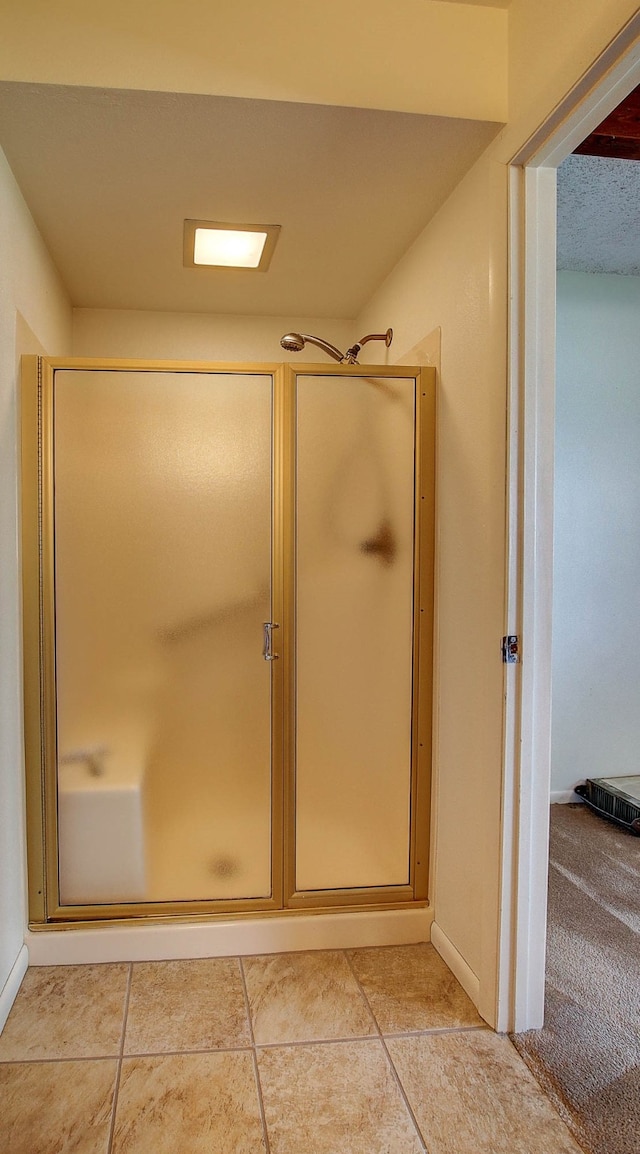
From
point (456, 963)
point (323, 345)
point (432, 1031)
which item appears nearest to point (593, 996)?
point (456, 963)

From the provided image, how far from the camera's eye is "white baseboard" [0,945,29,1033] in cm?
189

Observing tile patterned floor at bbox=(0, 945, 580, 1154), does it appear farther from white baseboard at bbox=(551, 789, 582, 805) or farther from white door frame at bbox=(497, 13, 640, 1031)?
white baseboard at bbox=(551, 789, 582, 805)

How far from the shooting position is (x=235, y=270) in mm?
2723

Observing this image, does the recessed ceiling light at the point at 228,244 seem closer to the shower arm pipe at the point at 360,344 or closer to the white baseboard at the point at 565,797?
the shower arm pipe at the point at 360,344

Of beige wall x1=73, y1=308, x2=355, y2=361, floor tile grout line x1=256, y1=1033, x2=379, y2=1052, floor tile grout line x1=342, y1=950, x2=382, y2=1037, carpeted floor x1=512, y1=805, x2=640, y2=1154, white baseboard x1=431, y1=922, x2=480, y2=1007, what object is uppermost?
beige wall x1=73, y1=308, x2=355, y2=361

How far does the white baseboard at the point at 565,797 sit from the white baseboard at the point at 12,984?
2358mm

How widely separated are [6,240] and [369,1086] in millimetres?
2233

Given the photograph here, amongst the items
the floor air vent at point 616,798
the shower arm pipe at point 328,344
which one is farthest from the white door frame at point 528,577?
the floor air vent at point 616,798

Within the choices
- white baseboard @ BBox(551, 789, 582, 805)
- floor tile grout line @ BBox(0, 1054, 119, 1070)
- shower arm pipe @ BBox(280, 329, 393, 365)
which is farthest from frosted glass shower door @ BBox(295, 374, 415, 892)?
white baseboard @ BBox(551, 789, 582, 805)

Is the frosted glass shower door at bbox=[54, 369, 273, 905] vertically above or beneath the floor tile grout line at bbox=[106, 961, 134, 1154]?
above

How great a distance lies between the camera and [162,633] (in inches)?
87.8

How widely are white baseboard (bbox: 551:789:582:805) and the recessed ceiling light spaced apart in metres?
2.60

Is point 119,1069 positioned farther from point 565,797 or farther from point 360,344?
point 565,797

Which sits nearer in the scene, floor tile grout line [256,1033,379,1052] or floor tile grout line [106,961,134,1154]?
floor tile grout line [106,961,134,1154]
